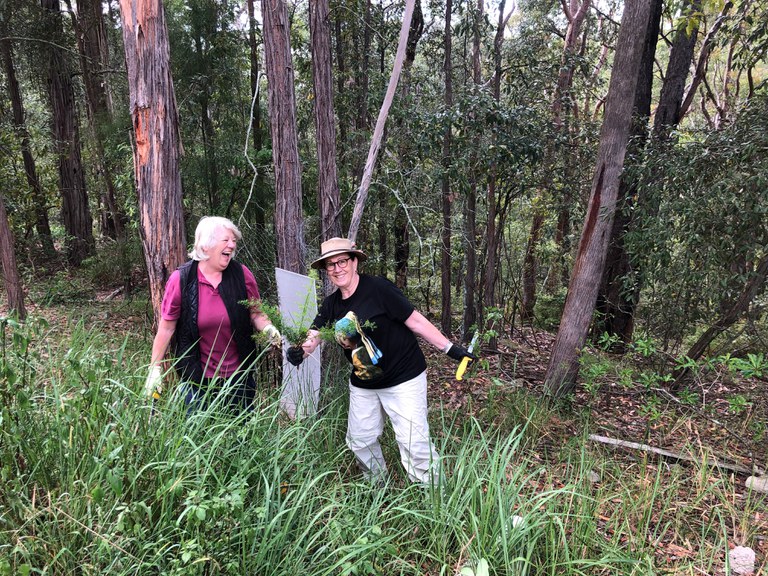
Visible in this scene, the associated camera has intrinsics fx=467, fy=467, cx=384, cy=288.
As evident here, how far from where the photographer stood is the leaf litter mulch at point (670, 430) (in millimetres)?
Answer: 3035

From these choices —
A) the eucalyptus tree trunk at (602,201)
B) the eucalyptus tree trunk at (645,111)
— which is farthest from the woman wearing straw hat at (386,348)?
the eucalyptus tree trunk at (645,111)

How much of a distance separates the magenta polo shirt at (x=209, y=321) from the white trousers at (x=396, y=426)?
0.89 metres

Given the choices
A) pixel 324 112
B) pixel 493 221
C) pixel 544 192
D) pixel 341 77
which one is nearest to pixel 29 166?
pixel 341 77

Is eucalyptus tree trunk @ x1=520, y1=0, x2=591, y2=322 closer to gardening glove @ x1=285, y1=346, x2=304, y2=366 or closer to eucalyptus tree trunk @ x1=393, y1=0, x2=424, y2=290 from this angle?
eucalyptus tree trunk @ x1=393, y1=0, x2=424, y2=290

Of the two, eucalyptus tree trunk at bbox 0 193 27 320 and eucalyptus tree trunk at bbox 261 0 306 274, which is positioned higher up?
eucalyptus tree trunk at bbox 261 0 306 274

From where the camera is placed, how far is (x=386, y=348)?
312cm

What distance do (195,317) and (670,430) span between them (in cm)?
435

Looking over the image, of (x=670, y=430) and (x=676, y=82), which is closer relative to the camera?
(x=670, y=430)

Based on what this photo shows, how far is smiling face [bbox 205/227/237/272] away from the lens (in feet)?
9.85

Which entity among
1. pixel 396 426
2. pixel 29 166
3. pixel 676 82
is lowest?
pixel 396 426

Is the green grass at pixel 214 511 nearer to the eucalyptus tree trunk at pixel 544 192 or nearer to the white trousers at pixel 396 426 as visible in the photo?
the white trousers at pixel 396 426

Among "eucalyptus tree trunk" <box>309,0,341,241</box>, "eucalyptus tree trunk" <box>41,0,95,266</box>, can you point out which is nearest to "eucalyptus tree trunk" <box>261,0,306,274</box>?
"eucalyptus tree trunk" <box>309,0,341,241</box>

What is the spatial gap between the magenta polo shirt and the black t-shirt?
672 millimetres

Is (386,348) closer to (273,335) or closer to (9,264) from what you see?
(273,335)
